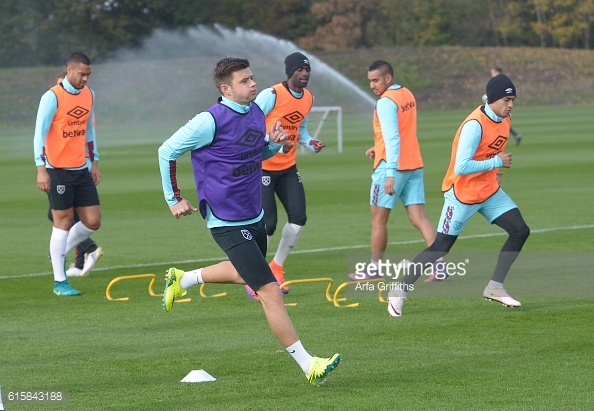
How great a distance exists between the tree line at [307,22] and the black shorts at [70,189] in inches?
2837

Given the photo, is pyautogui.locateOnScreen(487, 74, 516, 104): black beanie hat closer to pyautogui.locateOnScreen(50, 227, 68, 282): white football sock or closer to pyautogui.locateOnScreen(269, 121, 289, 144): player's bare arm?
pyautogui.locateOnScreen(269, 121, 289, 144): player's bare arm

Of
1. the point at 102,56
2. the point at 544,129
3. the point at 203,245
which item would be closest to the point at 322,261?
the point at 203,245

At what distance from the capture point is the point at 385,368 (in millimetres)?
7445

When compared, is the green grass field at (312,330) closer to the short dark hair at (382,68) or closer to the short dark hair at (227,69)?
the short dark hair at (227,69)

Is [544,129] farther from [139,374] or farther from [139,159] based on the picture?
[139,374]

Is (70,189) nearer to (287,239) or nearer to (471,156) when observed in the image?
(287,239)

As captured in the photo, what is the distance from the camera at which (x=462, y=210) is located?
9555 mm

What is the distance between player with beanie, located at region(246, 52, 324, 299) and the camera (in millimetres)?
10883

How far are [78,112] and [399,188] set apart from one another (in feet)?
10.5

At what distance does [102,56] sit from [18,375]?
77.9m

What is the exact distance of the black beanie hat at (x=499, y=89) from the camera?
9.29 meters

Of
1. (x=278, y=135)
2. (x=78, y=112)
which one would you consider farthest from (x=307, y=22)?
(x=278, y=135)

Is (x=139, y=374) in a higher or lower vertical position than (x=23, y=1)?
higher

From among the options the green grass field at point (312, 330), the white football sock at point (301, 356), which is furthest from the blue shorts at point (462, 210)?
the white football sock at point (301, 356)
